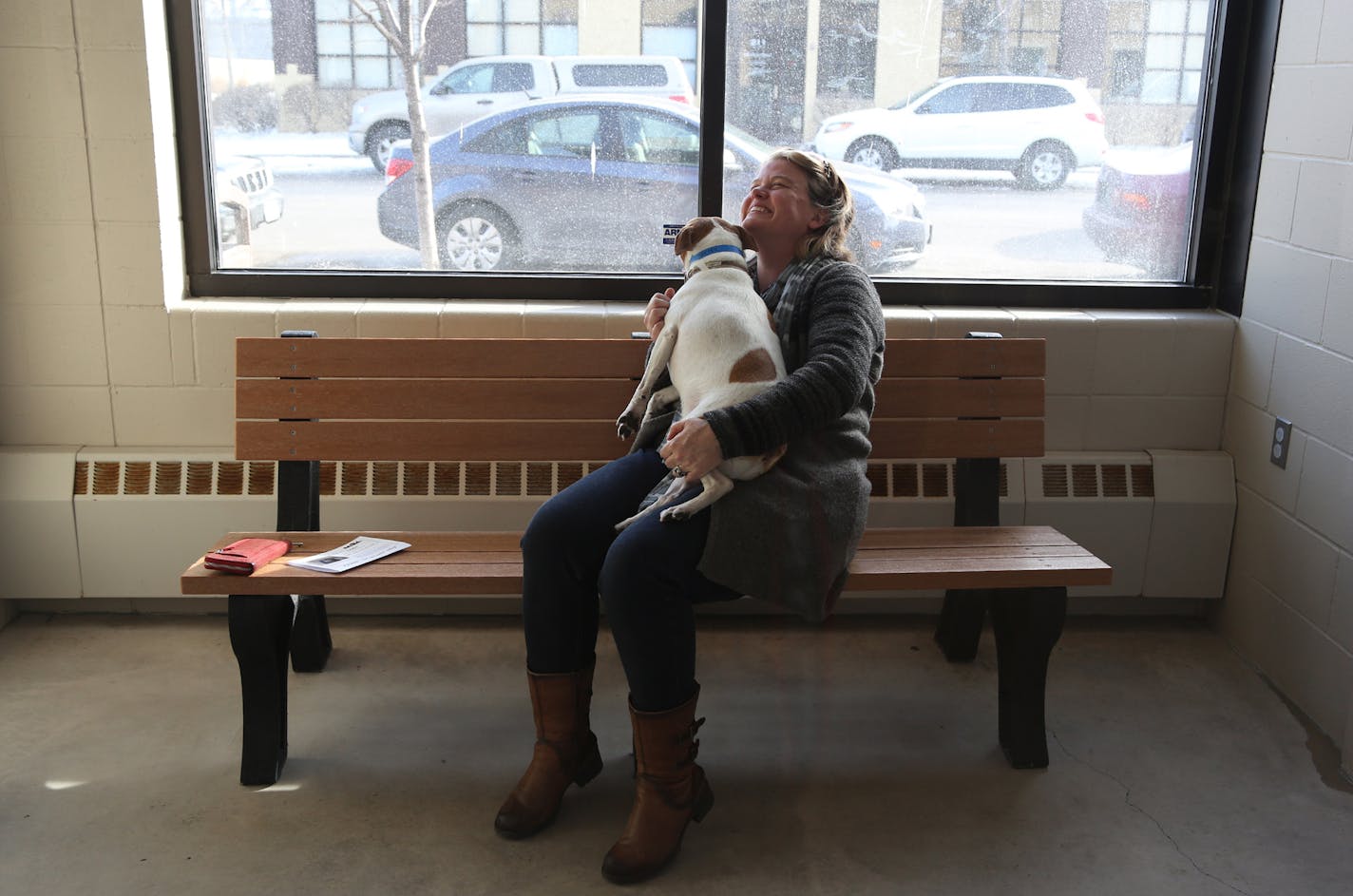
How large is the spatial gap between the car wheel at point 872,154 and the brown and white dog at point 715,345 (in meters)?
0.95

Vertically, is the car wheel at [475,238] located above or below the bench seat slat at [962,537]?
above

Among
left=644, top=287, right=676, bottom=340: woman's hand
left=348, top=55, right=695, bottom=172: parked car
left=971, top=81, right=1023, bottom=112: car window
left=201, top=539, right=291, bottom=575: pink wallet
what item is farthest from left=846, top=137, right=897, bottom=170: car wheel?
left=201, top=539, right=291, bottom=575: pink wallet

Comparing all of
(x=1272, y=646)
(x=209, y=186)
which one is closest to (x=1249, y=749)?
(x=1272, y=646)

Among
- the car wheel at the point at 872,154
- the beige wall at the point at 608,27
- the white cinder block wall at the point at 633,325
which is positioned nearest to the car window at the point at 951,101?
the car wheel at the point at 872,154

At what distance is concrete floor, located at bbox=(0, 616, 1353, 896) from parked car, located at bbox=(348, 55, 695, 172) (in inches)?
51.6

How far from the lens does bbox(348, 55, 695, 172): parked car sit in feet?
10.6

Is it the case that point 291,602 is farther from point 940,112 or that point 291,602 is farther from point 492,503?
point 940,112

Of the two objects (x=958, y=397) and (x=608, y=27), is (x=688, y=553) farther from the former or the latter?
(x=608, y=27)

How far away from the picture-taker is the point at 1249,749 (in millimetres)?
2777

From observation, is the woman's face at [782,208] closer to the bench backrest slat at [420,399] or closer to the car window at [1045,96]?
the bench backrest slat at [420,399]

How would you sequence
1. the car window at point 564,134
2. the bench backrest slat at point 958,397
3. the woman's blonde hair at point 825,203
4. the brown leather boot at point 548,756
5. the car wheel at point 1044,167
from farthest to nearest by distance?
1. the car wheel at point 1044,167
2. the car window at point 564,134
3. the bench backrest slat at point 958,397
4. the woman's blonde hair at point 825,203
5. the brown leather boot at point 548,756

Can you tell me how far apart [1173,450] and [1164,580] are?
35 cm

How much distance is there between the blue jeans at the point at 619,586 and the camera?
7.38 ft

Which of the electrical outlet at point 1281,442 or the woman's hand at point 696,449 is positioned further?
the electrical outlet at point 1281,442
